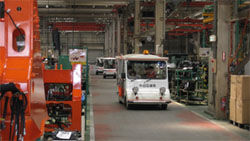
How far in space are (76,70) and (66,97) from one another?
4.79 feet

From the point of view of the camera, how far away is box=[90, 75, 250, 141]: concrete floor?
12.2 metres

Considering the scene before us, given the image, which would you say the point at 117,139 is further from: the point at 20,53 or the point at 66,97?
the point at 20,53

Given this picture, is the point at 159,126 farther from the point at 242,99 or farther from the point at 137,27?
the point at 137,27

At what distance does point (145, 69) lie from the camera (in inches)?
754

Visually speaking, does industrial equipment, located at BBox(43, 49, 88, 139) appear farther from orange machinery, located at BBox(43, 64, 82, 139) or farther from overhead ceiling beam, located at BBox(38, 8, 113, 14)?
overhead ceiling beam, located at BBox(38, 8, 113, 14)

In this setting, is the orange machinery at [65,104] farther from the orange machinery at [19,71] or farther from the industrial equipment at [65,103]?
the orange machinery at [19,71]

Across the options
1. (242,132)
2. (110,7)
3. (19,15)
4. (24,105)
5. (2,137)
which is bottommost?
(242,132)

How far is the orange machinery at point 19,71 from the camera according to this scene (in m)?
4.88

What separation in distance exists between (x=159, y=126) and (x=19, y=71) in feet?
31.6

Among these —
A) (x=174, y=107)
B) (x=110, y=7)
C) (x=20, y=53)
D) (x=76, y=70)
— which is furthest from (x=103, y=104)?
(x=110, y=7)

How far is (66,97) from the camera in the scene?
11211 millimetres

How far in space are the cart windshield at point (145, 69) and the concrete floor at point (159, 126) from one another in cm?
150

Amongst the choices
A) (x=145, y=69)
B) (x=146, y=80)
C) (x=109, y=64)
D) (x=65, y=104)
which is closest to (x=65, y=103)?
(x=65, y=104)

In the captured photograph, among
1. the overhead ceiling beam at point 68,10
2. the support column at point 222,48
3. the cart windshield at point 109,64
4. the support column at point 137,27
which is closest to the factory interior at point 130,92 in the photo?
the support column at point 222,48
